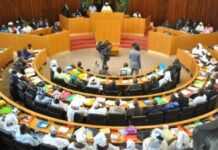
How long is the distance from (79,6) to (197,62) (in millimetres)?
7606

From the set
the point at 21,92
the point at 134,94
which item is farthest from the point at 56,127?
the point at 134,94

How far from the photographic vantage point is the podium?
1709 cm

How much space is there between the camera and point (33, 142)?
26.7 feet

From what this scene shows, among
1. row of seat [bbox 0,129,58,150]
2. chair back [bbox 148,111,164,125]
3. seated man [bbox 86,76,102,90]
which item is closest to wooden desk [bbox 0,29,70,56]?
seated man [bbox 86,76,102,90]

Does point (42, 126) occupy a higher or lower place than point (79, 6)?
lower

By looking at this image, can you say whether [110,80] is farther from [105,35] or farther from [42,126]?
[105,35]

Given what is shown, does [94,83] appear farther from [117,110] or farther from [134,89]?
[117,110]

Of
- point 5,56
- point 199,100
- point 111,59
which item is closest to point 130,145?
point 199,100

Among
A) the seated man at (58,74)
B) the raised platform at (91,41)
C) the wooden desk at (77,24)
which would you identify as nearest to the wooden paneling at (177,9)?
the raised platform at (91,41)

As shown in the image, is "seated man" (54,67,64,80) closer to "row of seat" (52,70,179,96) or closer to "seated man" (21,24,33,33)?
"row of seat" (52,70,179,96)

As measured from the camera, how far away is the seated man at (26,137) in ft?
26.8

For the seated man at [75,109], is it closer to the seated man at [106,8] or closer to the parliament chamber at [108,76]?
the parliament chamber at [108,76]

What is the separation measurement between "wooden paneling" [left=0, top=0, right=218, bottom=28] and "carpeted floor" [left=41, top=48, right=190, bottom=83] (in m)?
2.87

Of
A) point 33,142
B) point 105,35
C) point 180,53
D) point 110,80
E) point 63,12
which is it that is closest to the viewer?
point 33,142
